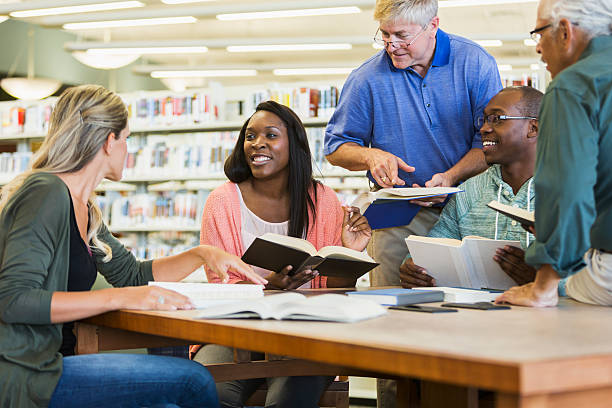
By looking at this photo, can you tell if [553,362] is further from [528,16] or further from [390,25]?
[528,16]

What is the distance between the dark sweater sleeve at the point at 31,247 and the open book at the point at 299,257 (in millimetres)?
529

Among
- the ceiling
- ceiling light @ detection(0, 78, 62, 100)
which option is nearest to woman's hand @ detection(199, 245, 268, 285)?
the ceiling

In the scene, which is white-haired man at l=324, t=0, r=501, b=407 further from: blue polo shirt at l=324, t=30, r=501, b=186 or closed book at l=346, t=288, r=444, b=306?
closed book at l=346, t=288, r=444, b=306

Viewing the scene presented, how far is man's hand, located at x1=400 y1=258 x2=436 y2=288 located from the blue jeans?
75cm

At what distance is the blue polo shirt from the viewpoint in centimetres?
247

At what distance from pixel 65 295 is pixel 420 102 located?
1.49 metres

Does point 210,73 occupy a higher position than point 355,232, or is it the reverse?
point 210,73

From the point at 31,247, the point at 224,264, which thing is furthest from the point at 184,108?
the point at 31,247

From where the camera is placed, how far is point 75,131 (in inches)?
67.2

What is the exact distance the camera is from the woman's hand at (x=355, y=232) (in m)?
2.39

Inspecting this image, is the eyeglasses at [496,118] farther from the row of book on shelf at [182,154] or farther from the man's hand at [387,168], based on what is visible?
the row of book on shelf at [182,154]

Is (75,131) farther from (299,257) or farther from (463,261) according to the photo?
(463,261)

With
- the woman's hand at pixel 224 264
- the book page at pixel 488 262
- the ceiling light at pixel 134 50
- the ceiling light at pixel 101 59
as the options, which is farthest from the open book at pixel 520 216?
the ceiling light at pixel 101 59

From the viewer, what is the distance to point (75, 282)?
1675mm
